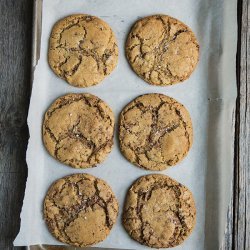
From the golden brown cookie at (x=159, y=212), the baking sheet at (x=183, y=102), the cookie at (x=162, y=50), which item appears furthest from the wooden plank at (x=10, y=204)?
the cookie at (x=162, y=50)

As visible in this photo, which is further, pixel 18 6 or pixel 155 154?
pixel 18 6

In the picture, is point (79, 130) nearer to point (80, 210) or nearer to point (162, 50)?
A: point (80, 210)

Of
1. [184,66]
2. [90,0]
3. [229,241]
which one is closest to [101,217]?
[229,241]

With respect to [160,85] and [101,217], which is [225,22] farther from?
[101,217]

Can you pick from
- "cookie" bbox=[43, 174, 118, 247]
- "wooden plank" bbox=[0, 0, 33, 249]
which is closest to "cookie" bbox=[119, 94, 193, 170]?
"cookie" bbox=[43, 174, 118, 247]

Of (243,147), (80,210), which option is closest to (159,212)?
(80,210)
